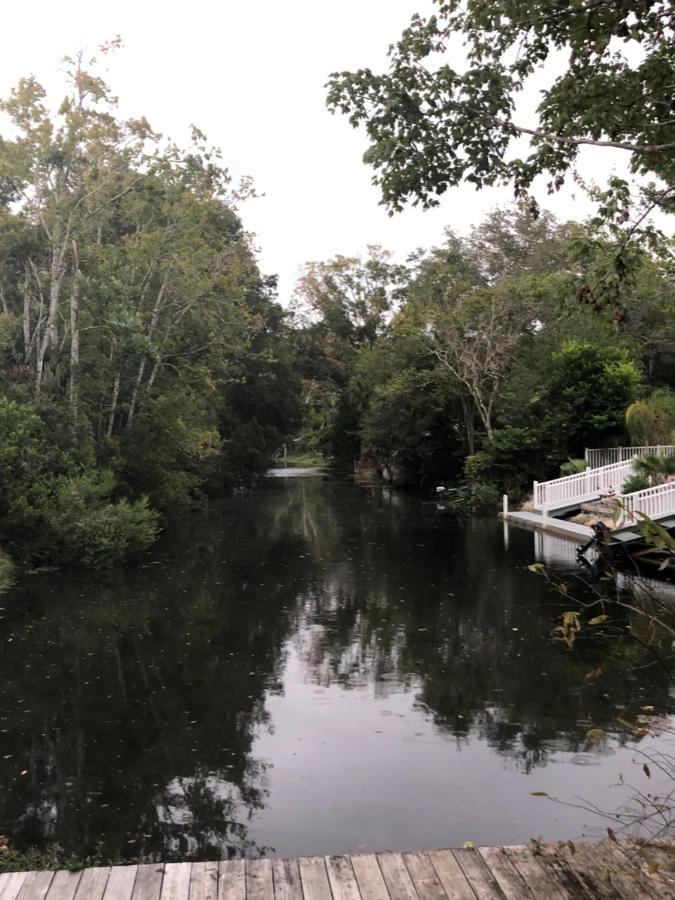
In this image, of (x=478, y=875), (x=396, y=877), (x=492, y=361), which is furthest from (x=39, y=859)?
(x=492, y=361)

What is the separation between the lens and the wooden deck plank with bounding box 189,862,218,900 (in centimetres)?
369

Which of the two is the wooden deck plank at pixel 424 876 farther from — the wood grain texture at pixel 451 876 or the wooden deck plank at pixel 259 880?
the wooden deck plank at pixel 259 880

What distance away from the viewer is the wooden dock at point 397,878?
12.0ft

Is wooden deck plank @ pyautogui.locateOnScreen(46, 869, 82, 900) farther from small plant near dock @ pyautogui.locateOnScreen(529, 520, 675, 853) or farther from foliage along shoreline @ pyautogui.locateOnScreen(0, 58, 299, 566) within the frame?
foliage along shoreline @ pyautogui.locateOnScreen(0, 58, 299, 566)

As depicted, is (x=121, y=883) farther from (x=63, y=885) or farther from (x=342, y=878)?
(x=342, y=878)

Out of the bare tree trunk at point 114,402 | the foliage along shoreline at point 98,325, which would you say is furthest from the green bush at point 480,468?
the bare tree trunk at point 114,402

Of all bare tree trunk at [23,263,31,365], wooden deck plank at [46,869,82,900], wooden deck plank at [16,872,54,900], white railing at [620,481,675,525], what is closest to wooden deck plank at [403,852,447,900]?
wooden deck plank at [46,869,82,900]

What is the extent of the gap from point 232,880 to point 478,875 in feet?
3.99

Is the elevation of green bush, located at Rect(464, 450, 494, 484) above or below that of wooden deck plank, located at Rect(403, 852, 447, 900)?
above

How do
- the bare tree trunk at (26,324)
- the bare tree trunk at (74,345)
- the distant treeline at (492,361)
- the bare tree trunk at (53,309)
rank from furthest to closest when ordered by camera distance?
the distant treeline at (492,361)
the bare tree trunk at (26,324)
the bare tree trunk at (74,345)
the bare tree trunk at (53,309)

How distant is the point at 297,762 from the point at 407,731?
3.86 ft

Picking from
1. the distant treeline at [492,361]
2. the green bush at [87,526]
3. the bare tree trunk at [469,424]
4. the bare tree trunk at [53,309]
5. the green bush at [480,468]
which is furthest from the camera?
the bare tree trunk at [469,424]

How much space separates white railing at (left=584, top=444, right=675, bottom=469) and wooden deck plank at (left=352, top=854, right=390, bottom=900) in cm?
2180

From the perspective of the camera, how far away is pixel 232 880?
383cm
